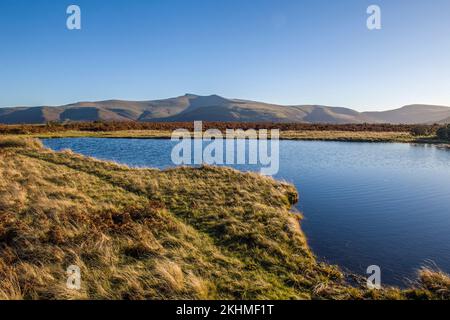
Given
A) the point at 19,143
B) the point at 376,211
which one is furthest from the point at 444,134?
the point at 19,143

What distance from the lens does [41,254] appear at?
1051cm

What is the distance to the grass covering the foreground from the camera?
9016mm

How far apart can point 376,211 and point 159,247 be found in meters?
13.6

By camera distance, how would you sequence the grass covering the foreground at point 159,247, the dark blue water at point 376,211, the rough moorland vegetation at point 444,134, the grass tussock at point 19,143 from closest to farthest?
1. the grass covering the foreground at point 159,247
2. the dark blue water at point 376,211
3. the grass tussock at point 19,143
4. the rough moorland vegetation at point 444,134

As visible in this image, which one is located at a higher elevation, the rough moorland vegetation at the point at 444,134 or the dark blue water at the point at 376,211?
the rough moorland vegetation at the point at 444,134

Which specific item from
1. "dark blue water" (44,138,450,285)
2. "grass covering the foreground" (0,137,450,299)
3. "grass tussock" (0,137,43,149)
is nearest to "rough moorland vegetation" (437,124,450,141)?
"dark blue water" (44,138,450,285)

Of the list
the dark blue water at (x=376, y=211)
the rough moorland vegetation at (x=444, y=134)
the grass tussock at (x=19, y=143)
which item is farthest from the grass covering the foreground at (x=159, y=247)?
the rough moorland vegetation at (x=444, y=134)

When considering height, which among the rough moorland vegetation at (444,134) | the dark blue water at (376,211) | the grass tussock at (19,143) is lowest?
the dark blue water at (376,211)

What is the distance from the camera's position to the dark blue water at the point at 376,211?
41.3 ft

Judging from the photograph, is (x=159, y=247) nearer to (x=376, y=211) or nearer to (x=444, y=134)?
(x=376, y=211)

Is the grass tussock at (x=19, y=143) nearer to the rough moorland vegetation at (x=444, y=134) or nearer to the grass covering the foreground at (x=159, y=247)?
the grass covering the foreground at (x=159, y=247)

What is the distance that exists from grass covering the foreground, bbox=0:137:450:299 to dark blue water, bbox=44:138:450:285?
57.5 inches

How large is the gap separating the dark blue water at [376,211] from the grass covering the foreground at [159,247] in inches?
57.5
